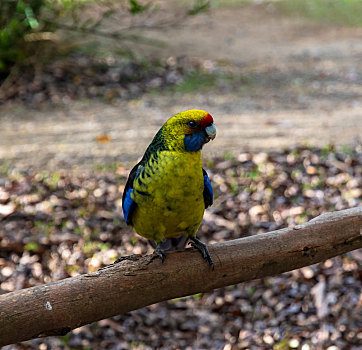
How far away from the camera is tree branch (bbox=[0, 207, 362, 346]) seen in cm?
205

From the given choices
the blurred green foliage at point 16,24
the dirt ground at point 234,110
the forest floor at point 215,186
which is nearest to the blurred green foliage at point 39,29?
the blurred green foliage at point 16,24

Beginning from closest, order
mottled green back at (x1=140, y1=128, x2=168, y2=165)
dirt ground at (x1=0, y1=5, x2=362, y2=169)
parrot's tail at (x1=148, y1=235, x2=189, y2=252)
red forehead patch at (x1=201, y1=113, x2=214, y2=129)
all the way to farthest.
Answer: red forehead patch at (x1=201, y1=113, x2=214, y2=129), mottled green back at (x1=140, y1=128, x2=168, y2=165), parrot's tail at (x1=148, y1=235, x2=189, y2=252), dirt ground at (x1=0, y1=5, x2=362, y2=169)

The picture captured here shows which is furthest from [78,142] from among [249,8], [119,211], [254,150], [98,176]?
[249,8]

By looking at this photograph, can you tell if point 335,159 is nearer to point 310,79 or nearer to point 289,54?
point 310,79

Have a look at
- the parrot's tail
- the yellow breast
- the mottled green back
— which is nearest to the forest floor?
the parrot's tail

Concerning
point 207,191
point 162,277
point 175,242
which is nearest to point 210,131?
point 207,191

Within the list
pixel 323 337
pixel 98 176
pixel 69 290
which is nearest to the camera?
pixel 69 290

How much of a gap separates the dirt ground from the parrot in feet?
10.9

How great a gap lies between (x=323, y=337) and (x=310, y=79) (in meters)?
5.72

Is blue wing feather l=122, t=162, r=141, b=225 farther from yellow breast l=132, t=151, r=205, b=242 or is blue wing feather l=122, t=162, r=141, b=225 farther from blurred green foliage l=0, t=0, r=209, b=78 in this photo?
blurred green foliage l=0, t=0, r=209, b=78

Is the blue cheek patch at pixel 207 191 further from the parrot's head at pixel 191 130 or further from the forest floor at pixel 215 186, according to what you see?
the forest floor at pixel 215 186

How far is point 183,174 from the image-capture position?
8.05 feet

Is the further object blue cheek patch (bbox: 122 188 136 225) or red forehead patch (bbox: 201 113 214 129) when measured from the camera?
blue cheek patch (bbox: 122 188 136 225)

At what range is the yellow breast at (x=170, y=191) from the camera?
2.46m
